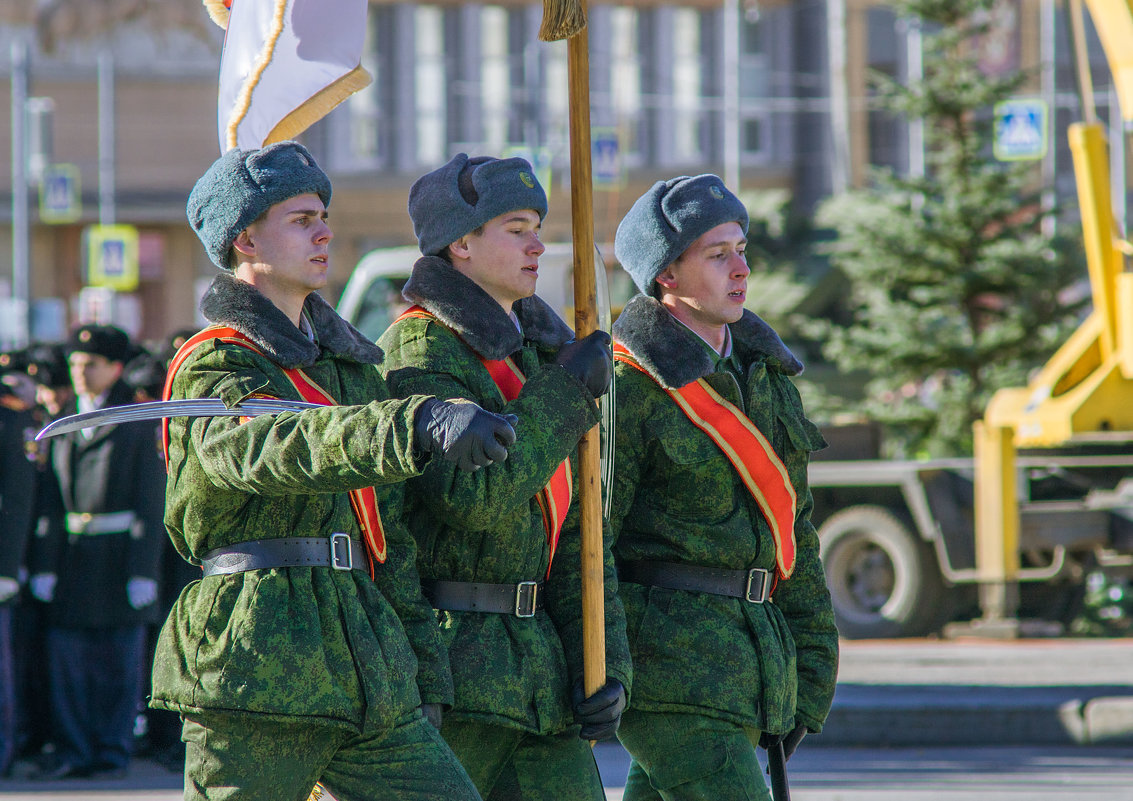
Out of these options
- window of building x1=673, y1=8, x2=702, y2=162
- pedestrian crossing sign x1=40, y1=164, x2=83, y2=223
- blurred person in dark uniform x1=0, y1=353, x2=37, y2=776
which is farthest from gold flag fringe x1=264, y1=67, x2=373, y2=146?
window of building x1=673, y1=8, x2=702, y2=162

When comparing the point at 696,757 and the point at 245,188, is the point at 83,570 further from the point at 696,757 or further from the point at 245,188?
the point at 245,188

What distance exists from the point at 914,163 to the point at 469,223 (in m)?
21.2

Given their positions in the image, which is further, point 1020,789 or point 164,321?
point 164,321

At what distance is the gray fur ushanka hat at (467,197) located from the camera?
3.77 metres

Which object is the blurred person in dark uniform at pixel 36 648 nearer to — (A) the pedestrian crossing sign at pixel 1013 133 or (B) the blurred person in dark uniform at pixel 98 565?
(B) the blurred person in dark uniform at pixel 98 565

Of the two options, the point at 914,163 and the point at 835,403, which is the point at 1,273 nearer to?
the point at 914,163

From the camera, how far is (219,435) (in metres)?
3.15

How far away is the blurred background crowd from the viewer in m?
7.60

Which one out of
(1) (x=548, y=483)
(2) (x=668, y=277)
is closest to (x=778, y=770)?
(1) (x=548, y=483)

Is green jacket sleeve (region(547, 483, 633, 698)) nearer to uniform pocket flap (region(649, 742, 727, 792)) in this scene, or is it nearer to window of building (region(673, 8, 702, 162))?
uniform pocket flap (region(649, 742, 727, 792))

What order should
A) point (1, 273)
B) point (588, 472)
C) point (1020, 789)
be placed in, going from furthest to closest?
point (1, 273) < point (1020, 789) < point (588, 472)

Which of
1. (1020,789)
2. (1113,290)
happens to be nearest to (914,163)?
(1113,290)

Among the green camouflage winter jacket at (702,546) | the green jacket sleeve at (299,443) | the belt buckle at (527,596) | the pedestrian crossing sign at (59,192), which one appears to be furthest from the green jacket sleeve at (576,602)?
the pedestrian crossing sign at (59,192)

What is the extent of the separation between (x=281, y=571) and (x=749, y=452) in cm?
129
